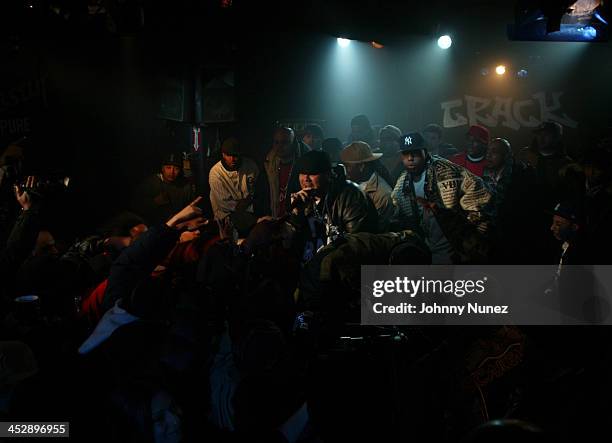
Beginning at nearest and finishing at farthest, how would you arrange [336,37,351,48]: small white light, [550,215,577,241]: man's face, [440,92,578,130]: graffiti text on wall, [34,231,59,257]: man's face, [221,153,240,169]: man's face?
[34,231,59,257]: man's face
[550,215,577,241]: man's face
[221,153,240,169]: man's face
[336,37,351,48]: small white light
[440,92,578,130]: graffiti text on wall

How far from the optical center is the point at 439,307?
17.9 ft

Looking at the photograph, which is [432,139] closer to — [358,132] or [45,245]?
[358,132]

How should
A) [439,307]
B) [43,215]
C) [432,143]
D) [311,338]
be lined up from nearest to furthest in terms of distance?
1. [311,338]
2. [439,307]
3. [43,215]
4. [432,143]

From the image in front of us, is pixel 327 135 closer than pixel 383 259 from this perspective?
No

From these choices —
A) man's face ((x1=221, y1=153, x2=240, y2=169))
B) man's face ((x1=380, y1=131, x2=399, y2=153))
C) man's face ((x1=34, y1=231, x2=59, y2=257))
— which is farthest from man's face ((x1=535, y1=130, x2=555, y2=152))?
man's face ((x1=34, y1=231, x2=59, y2=257))

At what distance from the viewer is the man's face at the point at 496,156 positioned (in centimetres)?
750

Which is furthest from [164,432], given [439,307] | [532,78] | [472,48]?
[532,78]

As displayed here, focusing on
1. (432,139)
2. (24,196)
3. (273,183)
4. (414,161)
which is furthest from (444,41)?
(24,196)

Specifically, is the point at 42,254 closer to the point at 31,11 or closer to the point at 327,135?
the point at 31,11

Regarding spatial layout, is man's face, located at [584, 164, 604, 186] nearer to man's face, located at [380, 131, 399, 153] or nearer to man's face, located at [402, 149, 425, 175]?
man's face, located at [402, 149, 425, 175]

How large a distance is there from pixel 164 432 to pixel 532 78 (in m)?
7.98

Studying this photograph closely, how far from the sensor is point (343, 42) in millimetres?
7652

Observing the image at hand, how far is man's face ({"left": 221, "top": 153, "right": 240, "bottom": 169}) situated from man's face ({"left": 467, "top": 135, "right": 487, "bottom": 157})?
334 cm

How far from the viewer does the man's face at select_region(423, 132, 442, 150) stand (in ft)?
27.3
